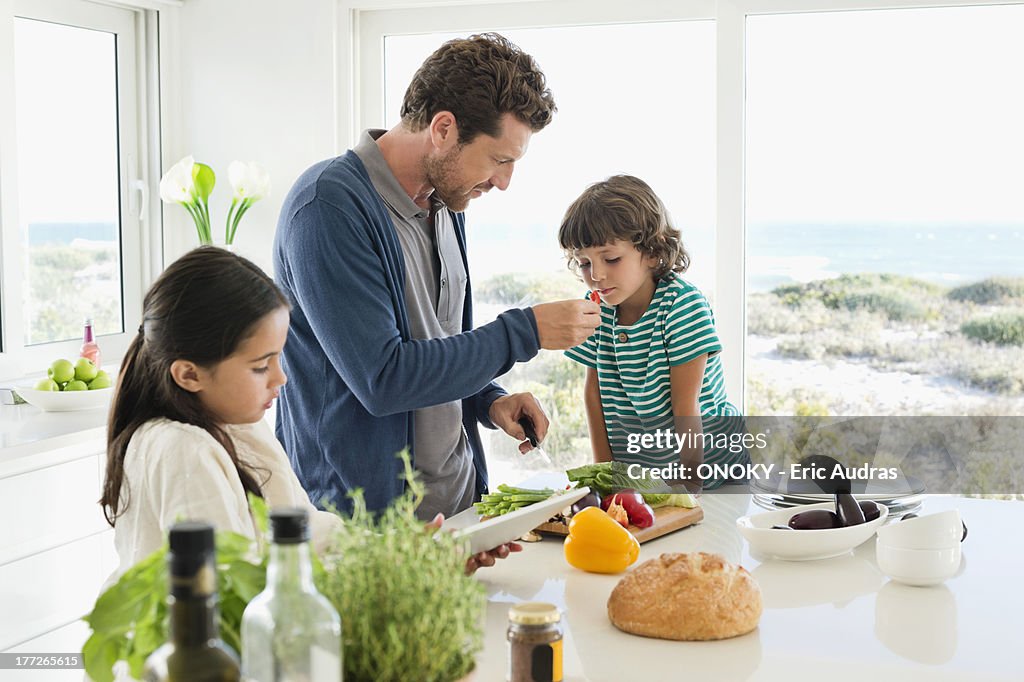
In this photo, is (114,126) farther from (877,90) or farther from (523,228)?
(877,90)

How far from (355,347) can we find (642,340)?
84 centimetres

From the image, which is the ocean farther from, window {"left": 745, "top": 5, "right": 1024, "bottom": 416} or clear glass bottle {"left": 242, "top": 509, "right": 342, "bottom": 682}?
clear glass bottle {"left": 242, "top": 509, "right": 342, "bottom": 682}

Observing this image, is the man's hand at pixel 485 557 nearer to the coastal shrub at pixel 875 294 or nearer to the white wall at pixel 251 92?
the coastal shrub at pixel 875 294

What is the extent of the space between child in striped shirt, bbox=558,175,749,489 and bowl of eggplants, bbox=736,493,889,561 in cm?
62

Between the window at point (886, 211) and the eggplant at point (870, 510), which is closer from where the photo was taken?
the eggplant at point (870, 510)

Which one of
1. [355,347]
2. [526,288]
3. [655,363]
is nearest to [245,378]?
[355,347]

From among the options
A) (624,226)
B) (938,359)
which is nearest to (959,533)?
(624,226)

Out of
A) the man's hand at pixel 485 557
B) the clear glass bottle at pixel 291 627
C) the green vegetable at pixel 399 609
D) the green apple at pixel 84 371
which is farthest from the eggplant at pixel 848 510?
the green apple at pixel 84 371

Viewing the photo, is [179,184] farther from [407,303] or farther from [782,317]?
[782,317]

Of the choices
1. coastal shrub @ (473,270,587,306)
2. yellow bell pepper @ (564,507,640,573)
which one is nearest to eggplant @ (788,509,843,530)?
yellow bell pepper @ (564,507,640,573)

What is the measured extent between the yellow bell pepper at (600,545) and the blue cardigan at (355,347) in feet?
1.24

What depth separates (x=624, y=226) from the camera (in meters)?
2.41

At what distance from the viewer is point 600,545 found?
59.5 inches

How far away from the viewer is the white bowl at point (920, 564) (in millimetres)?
1446
